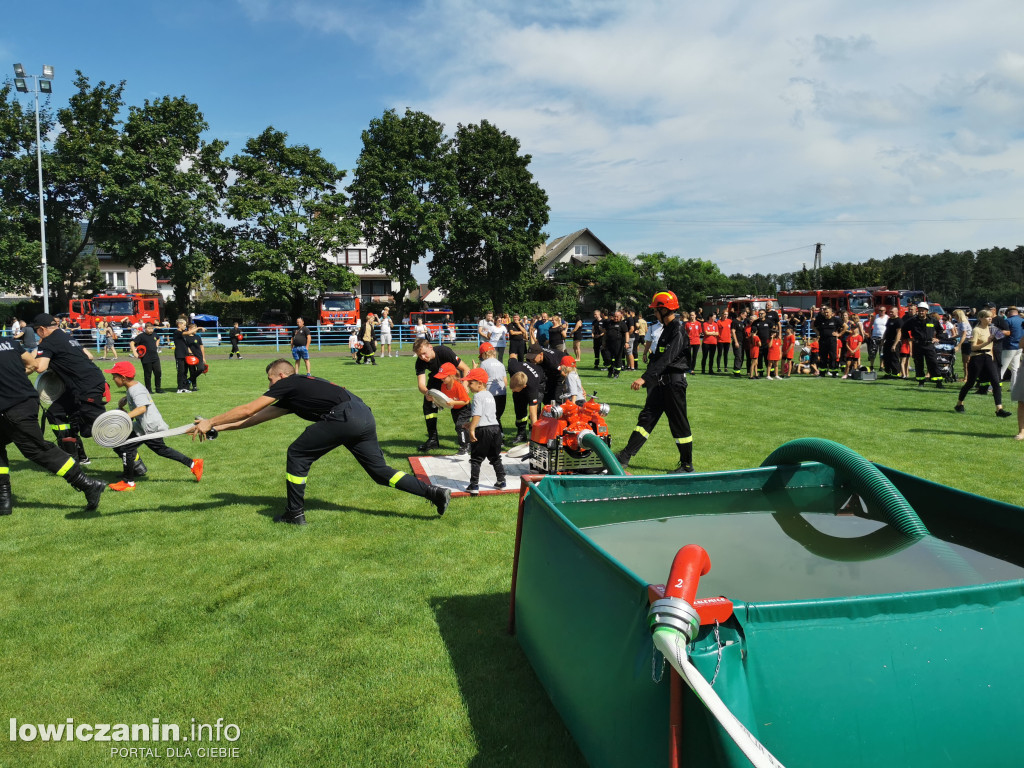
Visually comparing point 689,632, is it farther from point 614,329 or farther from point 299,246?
point 299,246

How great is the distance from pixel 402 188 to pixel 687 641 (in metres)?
48.8

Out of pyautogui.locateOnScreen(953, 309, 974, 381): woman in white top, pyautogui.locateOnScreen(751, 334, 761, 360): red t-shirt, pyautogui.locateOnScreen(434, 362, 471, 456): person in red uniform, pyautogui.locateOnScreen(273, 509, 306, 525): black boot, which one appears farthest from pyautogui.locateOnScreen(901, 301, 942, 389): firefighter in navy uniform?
pyautogui.locateOnScreen(273, 509, 306, 525): black boot

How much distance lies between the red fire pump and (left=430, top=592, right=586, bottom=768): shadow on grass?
254 cm

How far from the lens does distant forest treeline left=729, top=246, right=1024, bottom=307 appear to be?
224ft

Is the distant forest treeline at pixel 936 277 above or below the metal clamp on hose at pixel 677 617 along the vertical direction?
above

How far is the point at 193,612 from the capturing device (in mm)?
4879

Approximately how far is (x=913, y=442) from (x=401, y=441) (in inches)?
A: 323

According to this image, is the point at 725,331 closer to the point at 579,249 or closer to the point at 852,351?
the point at 852,351

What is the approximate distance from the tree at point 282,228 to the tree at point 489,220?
7643 millimetres

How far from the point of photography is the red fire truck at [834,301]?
35812mm

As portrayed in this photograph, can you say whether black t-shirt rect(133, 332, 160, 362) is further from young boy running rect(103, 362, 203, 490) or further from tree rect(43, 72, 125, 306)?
tree rect(43, 72, 125, 306)

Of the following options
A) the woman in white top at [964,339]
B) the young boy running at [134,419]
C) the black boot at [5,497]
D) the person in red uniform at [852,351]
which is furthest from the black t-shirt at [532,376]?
the person in red uniform at [852,351]

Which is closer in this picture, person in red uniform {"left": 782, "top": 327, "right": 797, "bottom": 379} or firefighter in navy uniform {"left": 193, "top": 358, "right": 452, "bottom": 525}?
firefighter in navy uniform {"left": 193, "top": 358, "right": 452, "bottom": 525}

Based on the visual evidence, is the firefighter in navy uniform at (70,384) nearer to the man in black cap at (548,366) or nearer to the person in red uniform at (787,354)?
the man in black cap at (548,366)
